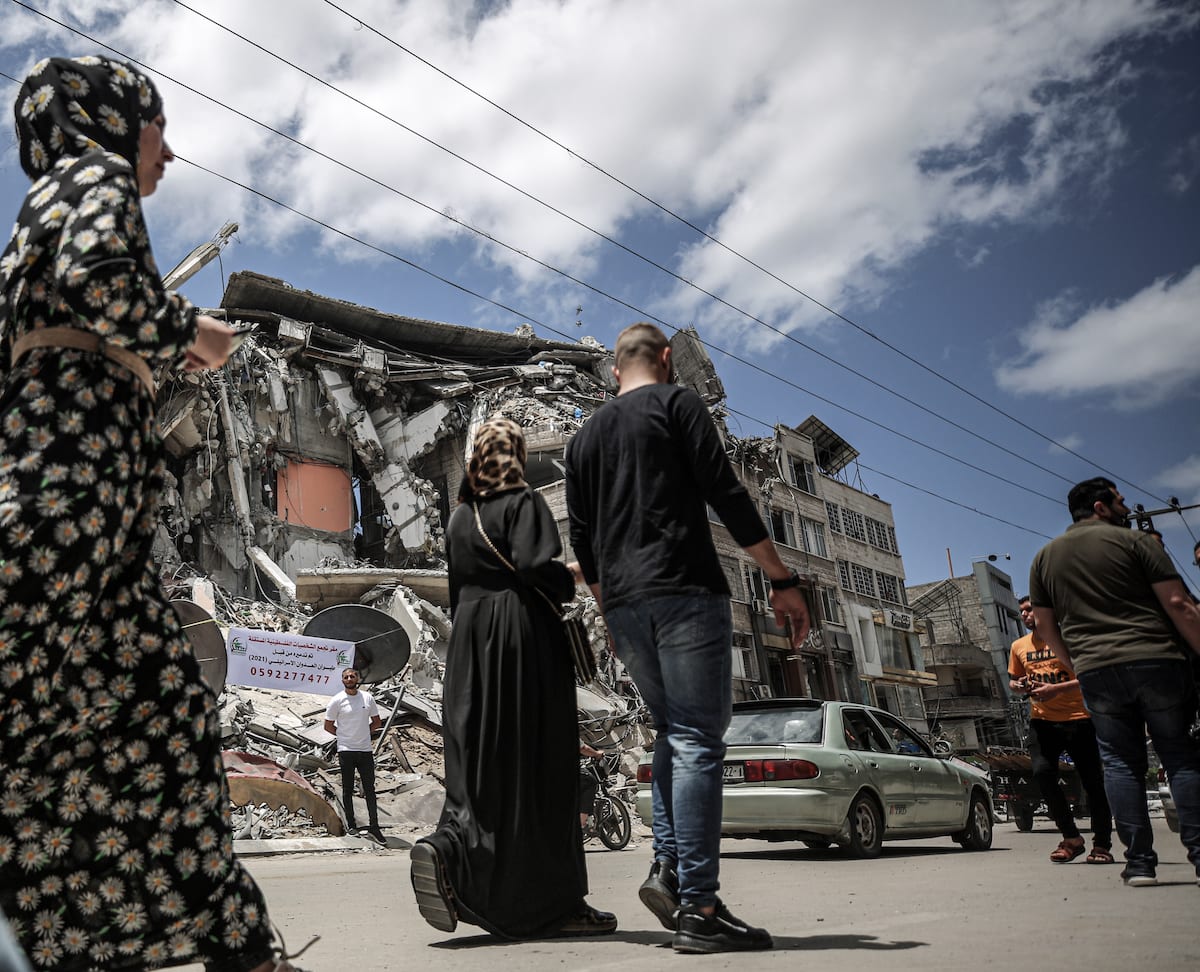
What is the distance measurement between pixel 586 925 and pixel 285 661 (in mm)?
14313

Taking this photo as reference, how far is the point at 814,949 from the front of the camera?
314 centimetres

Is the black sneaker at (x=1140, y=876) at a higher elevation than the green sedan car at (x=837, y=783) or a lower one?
lower

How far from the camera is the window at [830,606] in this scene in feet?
161

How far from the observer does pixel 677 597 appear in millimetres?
3502

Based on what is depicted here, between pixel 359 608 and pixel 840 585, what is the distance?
36725mm

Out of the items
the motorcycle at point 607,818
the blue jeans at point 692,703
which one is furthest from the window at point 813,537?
the blue jeans at point 692,703

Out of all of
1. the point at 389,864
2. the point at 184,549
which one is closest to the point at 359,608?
the point at 389,864

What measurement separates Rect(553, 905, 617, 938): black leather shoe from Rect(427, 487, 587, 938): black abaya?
0.02 meters

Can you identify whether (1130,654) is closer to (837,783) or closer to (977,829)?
(837,783)

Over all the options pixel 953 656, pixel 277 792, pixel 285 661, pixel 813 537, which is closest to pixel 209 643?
pixel 285 661

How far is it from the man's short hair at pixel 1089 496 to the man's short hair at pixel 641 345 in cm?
265

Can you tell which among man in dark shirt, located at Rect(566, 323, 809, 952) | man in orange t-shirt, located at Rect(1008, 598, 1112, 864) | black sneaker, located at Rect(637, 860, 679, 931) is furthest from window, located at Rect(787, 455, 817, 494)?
black sneaker, located at Rect(637, 860, 679, 931)

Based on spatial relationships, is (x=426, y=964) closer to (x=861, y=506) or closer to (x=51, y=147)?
(x=51, y=147)

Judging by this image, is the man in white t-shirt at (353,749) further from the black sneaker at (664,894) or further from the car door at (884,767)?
the black sneaker at (664,894)
